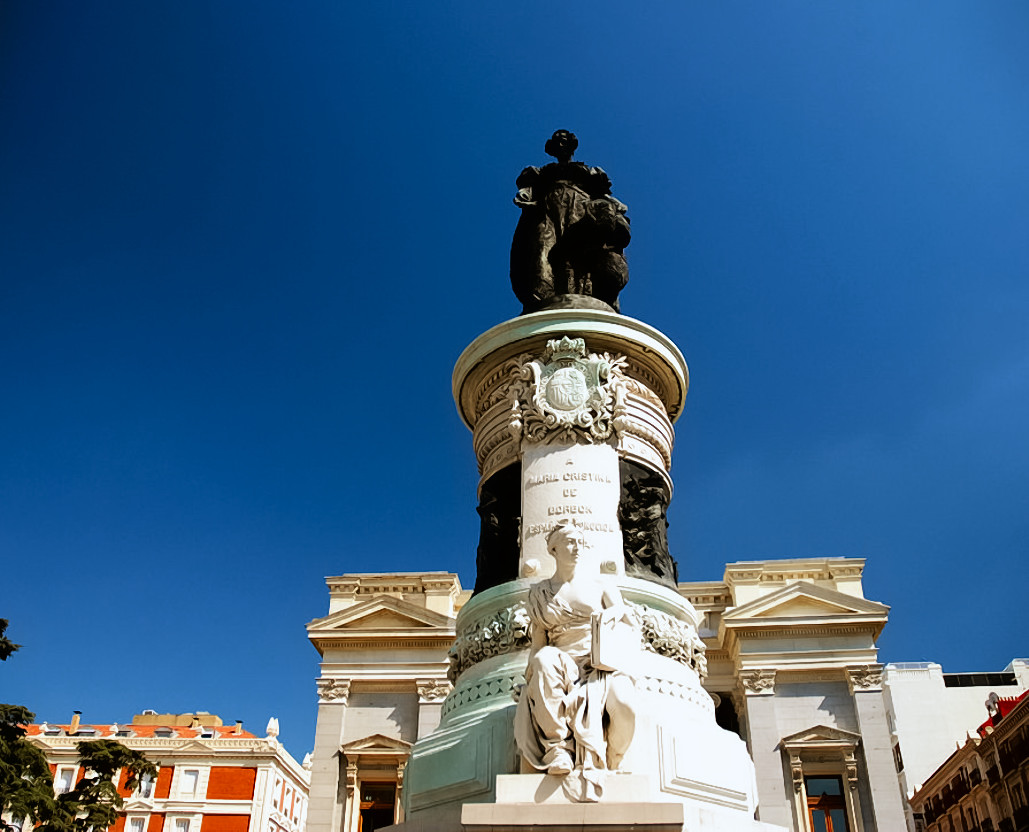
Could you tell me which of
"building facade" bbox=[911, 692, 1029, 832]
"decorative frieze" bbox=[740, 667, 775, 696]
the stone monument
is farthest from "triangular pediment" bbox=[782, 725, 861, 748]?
the stone monument

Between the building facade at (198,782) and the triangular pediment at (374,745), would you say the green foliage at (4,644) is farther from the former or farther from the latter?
the building facade at (198,782)

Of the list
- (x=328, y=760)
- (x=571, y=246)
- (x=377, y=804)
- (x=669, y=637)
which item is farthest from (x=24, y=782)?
(x=669, y=637)

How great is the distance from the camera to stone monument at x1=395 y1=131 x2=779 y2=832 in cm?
629

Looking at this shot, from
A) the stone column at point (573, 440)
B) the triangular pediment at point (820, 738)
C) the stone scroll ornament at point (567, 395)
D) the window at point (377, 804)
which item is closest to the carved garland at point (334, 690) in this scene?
the window at point (377, 804)

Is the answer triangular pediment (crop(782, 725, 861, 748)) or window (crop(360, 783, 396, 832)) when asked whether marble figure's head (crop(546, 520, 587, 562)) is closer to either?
window (crop(360, 783, 396, 832))

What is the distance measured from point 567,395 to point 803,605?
80.6 ft

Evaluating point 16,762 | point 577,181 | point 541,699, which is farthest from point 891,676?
point 541,699

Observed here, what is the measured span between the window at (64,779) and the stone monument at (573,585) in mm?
54389

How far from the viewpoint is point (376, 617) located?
105 ft

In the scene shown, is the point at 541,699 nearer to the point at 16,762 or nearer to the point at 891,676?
the point at 16,762

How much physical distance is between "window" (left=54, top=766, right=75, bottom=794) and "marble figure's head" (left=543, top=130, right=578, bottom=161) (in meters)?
54.9

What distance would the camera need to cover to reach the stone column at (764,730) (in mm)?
29245

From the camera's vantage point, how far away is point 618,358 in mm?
9742

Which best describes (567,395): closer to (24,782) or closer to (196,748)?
(24,782)
